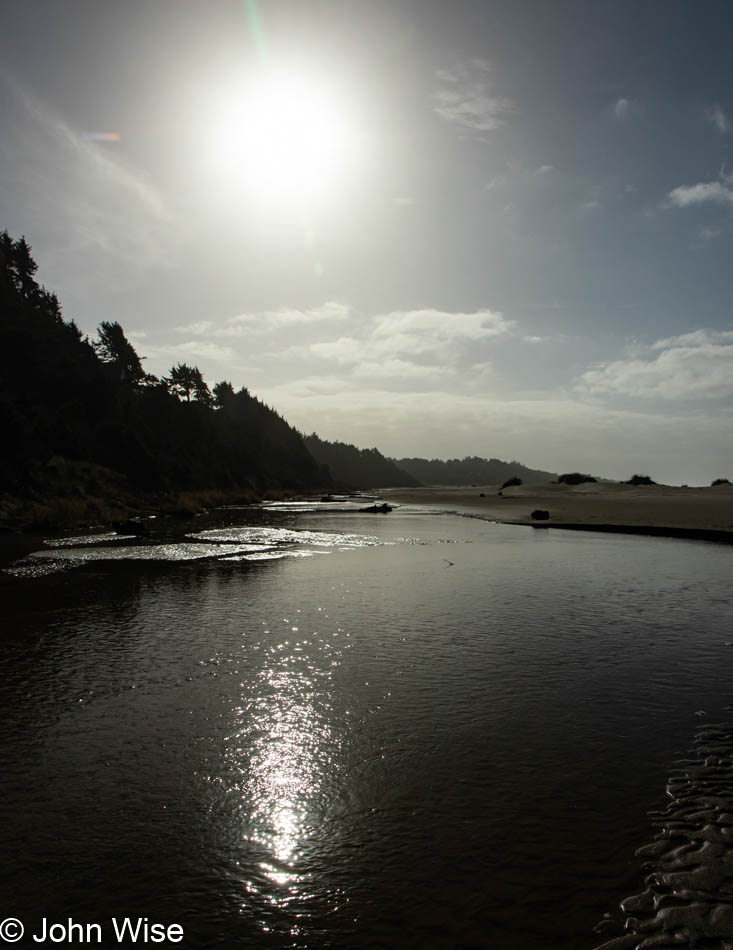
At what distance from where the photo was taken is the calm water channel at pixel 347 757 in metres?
3.70

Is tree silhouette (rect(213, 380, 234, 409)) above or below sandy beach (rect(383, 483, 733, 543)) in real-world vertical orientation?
above

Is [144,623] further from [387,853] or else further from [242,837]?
[387,853]

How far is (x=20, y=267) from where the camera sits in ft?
263

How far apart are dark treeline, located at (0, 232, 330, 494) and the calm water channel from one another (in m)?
33.6

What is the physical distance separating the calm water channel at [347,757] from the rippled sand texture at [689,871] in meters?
0.14

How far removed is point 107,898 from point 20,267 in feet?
322

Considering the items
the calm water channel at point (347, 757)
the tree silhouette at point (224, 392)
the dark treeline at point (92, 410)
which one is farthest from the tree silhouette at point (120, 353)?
the calm water channel at point (347, 757)

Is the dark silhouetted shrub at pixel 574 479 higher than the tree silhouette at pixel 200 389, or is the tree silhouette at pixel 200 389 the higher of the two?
the tree silhouette at pixel 200 389

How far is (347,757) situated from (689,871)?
3212mm

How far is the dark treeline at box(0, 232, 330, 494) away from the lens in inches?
1752

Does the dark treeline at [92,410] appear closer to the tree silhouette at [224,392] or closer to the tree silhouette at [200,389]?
the tree silhouette at [200,389]

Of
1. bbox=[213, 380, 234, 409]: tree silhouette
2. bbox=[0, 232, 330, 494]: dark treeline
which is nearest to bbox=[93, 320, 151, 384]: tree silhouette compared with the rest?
bbox=[0, 232, 330, 494]: dark treeline

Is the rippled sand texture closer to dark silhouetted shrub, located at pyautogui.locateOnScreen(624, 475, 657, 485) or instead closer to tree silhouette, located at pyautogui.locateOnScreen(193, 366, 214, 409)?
dark silhouetted shrub, located at pyautogui.locateOnScreen(624, 475, 657, 485)

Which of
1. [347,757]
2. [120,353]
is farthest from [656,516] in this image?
[120,353]
